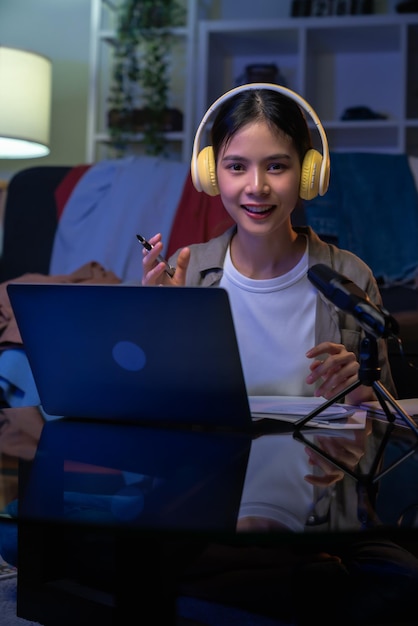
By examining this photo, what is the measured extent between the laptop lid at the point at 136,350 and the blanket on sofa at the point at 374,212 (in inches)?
68.3

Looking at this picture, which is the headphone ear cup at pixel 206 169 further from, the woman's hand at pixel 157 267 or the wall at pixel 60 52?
the wall at pixel 60 52

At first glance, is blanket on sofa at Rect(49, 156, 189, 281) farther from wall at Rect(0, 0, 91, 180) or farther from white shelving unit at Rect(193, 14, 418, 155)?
wall at Rect(0, 0, 91, 180)

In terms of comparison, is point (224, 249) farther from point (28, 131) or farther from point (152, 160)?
point (28, 131)

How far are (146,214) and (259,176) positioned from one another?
1586mm

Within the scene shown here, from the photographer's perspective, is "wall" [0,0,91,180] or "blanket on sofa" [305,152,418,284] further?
"wall" [0,0,91,180]

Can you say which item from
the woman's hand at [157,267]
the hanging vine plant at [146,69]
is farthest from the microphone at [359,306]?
the hanging vine plant at [146,69]

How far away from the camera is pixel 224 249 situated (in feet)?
4.25

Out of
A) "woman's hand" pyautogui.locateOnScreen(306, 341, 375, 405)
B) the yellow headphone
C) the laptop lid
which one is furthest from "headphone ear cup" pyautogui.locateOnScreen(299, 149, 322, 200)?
the laptop lid

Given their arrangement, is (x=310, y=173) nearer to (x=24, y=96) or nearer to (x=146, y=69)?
(x=24, y=96)

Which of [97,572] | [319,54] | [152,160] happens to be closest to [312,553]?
[97,572]

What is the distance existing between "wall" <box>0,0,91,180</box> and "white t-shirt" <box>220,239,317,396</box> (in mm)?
3303

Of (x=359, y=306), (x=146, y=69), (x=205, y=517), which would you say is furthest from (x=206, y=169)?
(x=146, y=69)

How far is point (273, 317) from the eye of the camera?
1.23 metres

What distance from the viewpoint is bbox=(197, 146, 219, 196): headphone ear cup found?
1125 millimetres
